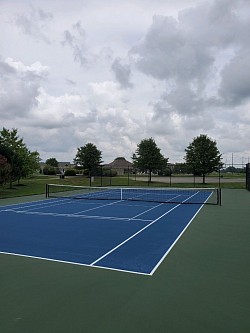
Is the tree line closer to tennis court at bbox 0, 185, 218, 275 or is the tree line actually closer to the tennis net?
the tennis net

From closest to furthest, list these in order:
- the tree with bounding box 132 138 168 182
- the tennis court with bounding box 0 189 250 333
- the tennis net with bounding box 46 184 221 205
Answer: the tennis court with bounding box 0 189 250 333, the tennis net with bounding box 46 184 221 205, the tree with bounding box 132 138 168 182

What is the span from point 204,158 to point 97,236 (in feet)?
97.1

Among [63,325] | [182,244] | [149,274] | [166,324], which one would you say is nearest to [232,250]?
[182,244]

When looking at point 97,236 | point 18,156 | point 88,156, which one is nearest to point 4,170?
point 18,156

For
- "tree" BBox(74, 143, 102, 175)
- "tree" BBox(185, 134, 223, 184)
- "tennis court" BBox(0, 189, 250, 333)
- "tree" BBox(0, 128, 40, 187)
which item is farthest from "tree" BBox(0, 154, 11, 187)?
"tree" BBox(74, 143, 102, 175)

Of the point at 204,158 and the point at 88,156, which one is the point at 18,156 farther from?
the point at 88,156

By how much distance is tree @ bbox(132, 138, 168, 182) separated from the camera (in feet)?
135

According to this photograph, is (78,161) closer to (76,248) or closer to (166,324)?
(76,248)

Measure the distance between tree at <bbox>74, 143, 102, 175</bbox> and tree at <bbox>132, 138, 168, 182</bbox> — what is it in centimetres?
2205

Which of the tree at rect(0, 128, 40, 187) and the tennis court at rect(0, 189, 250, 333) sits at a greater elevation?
the tree at rect(0, 128, 40, 187)

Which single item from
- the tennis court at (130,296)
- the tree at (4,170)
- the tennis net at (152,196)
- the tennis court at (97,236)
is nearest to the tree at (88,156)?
the tennis net at (152,196)

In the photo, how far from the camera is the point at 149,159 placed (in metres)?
41.1

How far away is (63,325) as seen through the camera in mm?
3914

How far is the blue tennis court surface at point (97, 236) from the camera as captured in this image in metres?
7.04
